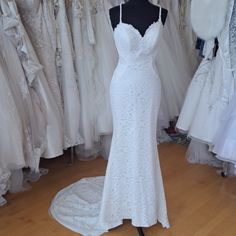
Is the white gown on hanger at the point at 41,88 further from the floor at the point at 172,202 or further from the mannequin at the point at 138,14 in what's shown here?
the mannequin at the point at 138,14

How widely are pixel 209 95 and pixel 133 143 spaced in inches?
36.8

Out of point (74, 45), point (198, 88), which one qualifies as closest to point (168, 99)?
point (198, 88)

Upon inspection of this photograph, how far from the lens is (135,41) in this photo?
4.85ft

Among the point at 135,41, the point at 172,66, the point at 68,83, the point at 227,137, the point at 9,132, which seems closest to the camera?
the point at 135,41

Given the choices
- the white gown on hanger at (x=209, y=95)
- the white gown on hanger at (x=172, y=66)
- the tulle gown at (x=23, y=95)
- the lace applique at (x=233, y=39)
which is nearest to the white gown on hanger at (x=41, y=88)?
the tulle gown at (x=23, y=95)

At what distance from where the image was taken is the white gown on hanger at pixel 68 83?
2160 millimetres

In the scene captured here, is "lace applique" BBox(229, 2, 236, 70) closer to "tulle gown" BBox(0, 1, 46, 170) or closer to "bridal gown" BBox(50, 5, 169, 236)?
"bridal gown" BBox(50, 5, 169, 236)

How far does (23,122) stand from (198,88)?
1248 millimetres

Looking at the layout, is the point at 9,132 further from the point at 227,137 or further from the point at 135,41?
the point at 227,137

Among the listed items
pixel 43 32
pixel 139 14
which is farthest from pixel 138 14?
pixel 43 32

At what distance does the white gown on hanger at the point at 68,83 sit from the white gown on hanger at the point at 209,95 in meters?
0.79

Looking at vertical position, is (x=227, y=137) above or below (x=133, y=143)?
below

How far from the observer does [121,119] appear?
160cm

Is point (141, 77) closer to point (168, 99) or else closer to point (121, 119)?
point (121, 119)
